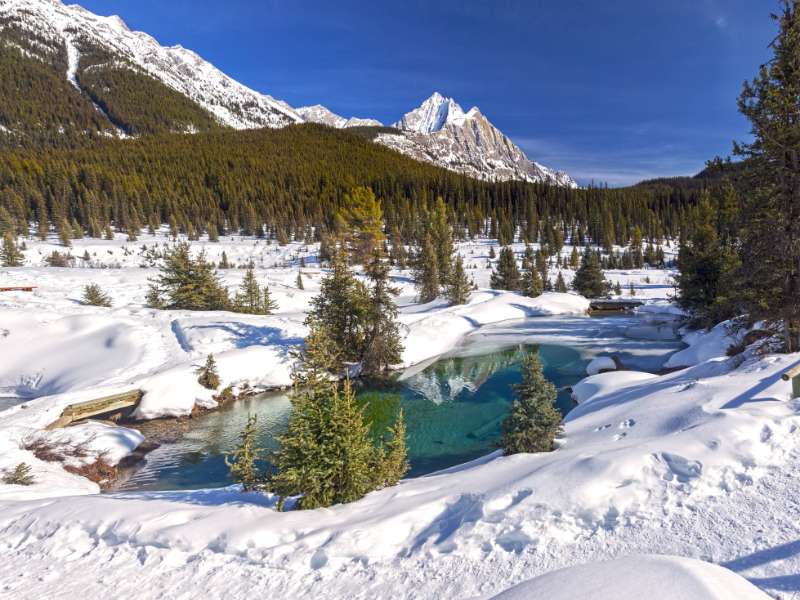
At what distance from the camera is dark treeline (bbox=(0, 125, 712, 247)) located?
93.4 m

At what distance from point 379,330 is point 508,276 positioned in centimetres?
3612

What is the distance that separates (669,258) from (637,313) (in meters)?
55.7

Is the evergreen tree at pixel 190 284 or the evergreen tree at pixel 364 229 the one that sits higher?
the evergreen tree at pixel 364 229

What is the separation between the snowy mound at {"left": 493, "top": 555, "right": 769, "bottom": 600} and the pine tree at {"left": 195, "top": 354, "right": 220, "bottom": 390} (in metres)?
22.3

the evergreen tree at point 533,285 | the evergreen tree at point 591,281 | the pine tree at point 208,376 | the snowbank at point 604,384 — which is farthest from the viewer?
the evergreen tree at point 591,281

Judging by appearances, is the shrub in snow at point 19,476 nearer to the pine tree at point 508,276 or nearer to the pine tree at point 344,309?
the pine tree at point 344,309

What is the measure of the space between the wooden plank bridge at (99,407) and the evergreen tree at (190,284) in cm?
1598

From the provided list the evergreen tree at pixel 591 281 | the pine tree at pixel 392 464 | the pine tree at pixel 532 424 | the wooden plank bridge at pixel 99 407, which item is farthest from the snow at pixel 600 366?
the evergreen tree at pixel 591 281

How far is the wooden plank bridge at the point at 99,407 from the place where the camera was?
1819cm

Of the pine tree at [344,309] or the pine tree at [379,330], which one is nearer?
the pine tree at [344,309]

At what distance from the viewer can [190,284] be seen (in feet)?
115

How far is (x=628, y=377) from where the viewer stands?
59.4 ft

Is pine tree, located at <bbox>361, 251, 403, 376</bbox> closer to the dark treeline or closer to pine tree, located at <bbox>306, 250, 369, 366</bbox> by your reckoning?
pine tree, located at <bbox>306, 250, 369, 366</bbox>

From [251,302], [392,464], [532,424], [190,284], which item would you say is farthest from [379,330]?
[190,284]
